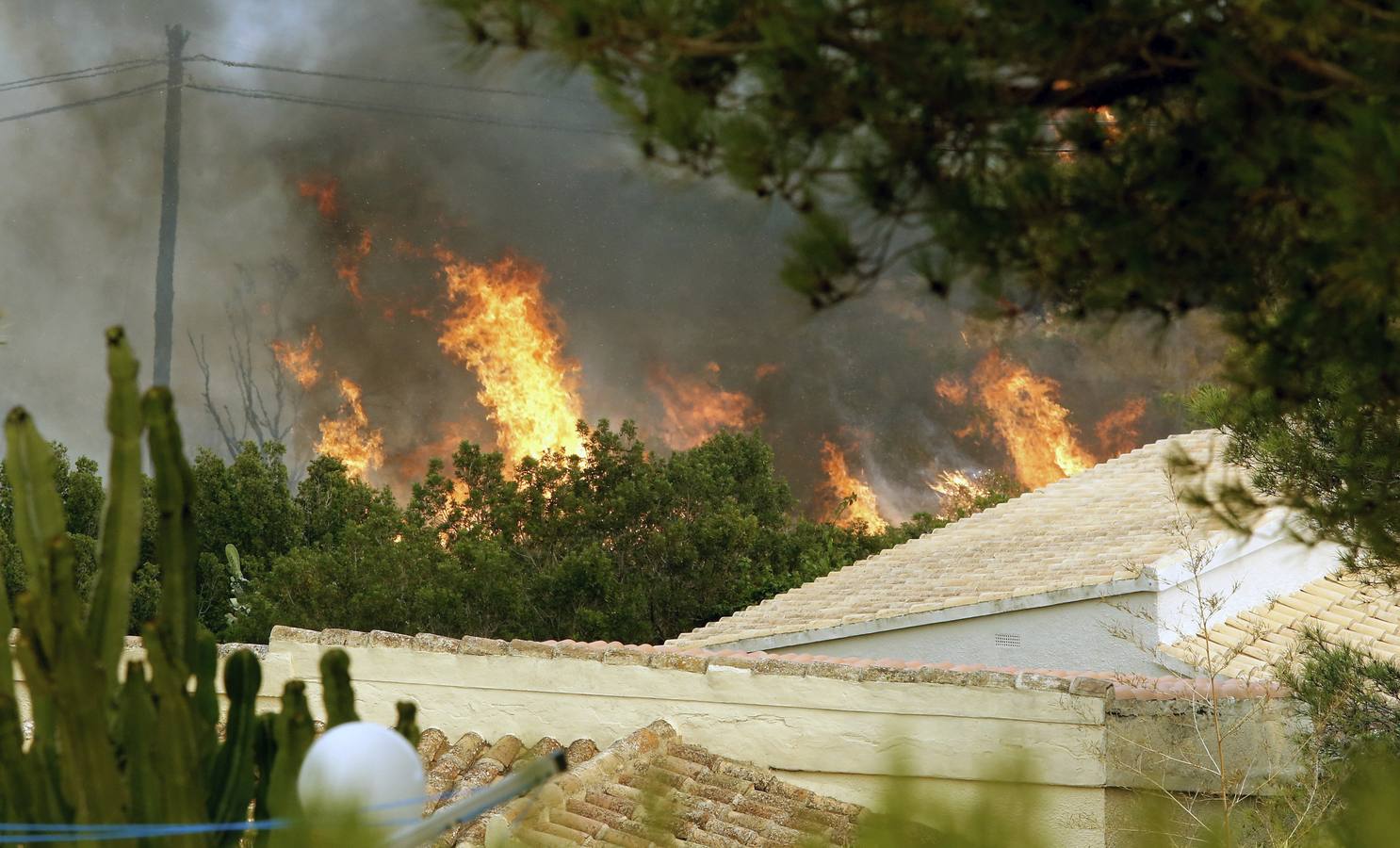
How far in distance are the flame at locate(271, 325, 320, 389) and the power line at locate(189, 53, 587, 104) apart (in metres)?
5.14

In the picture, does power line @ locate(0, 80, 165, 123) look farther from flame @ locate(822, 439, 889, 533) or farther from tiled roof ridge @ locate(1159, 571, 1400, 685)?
tiled roof ridge @ locate(1159, 571, 1400, 685)

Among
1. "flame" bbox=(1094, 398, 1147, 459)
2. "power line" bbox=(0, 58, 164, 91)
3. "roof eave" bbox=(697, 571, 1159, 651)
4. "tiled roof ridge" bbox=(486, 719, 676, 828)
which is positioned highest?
"power line" bbox=(0, 58, 164, 91)

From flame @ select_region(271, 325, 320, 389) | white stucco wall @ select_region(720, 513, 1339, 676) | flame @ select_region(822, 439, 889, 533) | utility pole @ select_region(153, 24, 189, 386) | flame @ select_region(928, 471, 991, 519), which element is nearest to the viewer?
white stucco wall @ select_region(720, 513, 1339, 676)

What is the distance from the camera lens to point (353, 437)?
2748 cm

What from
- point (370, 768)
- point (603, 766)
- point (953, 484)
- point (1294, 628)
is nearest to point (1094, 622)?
point (1294, 628)

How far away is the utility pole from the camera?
83.4 feet

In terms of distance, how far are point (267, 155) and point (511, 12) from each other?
25.8 meters

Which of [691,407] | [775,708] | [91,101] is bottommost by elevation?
[775,708]

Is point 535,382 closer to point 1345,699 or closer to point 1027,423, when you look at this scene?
point 1027,423

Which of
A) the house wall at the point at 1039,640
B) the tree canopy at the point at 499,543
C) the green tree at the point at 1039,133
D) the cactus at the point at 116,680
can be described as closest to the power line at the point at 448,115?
the tree canopy at the point at 499,543

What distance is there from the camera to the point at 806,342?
29.2 meters

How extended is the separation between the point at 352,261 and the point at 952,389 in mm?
12702

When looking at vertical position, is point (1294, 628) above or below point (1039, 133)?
below

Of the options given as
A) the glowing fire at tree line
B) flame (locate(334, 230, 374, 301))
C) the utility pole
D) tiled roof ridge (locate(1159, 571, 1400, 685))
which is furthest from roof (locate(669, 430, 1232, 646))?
flame (locate(334, 230, 374, 301))
